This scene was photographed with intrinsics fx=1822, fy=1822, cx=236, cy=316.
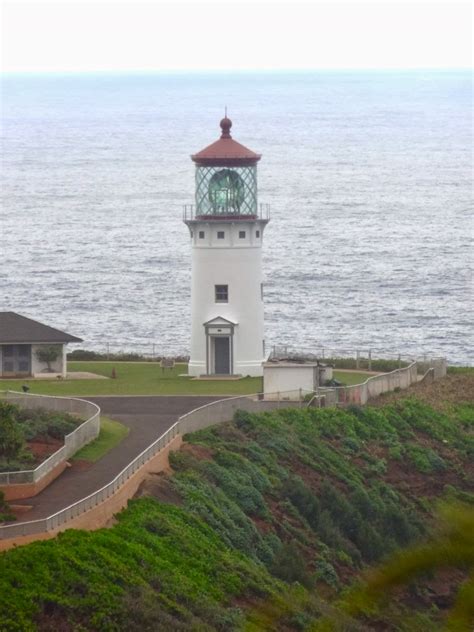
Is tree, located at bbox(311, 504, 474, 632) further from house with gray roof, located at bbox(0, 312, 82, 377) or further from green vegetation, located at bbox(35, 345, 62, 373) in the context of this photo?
green vegetation, located at bbox(35, 345, 62, 373)

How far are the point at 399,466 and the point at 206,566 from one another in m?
11.5

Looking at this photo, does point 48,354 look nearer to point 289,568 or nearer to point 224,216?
point 224,216

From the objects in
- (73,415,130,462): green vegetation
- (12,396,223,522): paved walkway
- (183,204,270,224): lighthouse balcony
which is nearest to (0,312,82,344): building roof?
(183,204,270,224): lighthouse balcony

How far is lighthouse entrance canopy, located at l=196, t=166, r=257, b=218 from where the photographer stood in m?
44.8

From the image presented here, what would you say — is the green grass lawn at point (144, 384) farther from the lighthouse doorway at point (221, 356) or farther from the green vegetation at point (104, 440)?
the green vegetation at point (104, 440)

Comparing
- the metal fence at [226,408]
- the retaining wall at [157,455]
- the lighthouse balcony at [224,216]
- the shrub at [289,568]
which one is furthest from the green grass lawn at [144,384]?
the shrub at [289,568]

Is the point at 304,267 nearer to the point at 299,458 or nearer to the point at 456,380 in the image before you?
the point at 456,380

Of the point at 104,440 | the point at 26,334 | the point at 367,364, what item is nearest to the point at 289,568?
the point at 104,440

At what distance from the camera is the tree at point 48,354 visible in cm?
4369

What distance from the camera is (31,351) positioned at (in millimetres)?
43688

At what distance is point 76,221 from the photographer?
389ft

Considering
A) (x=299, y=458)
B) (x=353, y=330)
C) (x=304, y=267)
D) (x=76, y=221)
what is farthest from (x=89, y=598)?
(x=76, y=221)

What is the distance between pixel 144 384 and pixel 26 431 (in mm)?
11628

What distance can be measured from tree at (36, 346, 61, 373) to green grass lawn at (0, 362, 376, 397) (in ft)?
3.21
